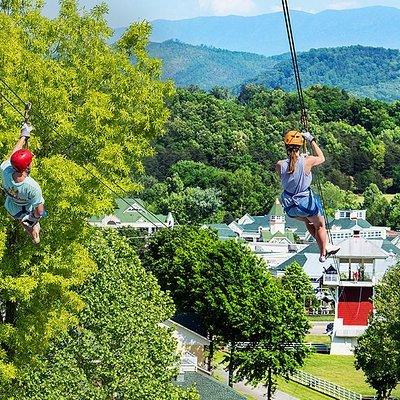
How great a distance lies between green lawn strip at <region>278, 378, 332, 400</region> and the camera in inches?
2042

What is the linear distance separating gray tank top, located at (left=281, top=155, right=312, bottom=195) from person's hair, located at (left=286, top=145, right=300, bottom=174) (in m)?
0.04

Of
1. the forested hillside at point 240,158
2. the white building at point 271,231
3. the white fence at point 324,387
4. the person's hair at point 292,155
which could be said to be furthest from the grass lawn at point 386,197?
the person's hair at point 292,155

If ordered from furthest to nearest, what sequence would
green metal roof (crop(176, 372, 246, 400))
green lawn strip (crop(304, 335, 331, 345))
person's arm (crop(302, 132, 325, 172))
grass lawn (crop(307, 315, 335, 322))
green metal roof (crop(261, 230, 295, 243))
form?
green metal roof (crop(261, 230, 295, 243)) < grass lawn (crop(307, 315, 335, 322)) < green lawn strip (crop(304, 335, 331, 345)) < green metal roof (crop(176, 372, 246, 400)) < person's arm (crop(302, 132, 325, 172))

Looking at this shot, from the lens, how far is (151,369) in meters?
26.4

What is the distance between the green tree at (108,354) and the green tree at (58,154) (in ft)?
1.77

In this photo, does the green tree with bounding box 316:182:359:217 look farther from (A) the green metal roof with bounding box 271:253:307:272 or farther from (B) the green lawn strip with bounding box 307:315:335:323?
(B) the green lawn strip with bounding box 307:315:335:323

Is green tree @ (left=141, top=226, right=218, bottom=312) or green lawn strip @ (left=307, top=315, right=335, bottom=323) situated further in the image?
green lawn strip @ (left=307, top=315, right=335, bottom=323)

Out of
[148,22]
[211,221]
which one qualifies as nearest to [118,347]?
[148,22]

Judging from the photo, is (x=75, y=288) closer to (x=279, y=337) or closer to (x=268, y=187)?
(x=279, y=337)

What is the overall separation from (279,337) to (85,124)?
24.5 meters

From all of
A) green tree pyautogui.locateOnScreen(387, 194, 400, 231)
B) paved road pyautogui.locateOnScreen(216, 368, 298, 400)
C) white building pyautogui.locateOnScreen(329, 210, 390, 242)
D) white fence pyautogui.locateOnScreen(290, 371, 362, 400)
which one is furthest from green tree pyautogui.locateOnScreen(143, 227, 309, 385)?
green tree pyautogui.locateOnScreen(387, 194, 400, 231)

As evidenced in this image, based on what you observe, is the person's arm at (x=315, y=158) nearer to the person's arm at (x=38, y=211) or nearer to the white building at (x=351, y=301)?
the person's arm at (x=38, y=211)

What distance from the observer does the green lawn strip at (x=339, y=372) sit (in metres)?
55.8

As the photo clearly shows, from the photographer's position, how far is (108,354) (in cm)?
2559
